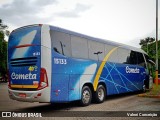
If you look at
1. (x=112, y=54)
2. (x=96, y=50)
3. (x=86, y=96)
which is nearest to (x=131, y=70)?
(x=112, y=54)

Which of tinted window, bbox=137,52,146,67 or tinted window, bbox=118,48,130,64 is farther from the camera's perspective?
tinted window, bbox=137,52,146,67

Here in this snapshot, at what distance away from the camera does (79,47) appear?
11.9 meters

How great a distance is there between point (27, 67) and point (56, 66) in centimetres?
115

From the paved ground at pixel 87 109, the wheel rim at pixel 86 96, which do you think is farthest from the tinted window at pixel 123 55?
the wheel rim at pixel 86 96

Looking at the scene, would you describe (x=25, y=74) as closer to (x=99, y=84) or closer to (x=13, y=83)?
(x=13, y=83)

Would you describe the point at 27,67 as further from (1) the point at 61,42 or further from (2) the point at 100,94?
(2) the point at 100,94

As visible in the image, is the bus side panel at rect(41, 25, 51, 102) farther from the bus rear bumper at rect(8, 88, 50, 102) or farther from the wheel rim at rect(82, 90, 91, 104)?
the wheel rim at rect(82, 90, 91, 104)

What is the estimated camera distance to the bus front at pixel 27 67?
9.64 metres

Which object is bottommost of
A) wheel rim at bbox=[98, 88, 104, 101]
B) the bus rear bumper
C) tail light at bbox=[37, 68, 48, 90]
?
wheel rim at bbox=[98, 88, 104, 101]

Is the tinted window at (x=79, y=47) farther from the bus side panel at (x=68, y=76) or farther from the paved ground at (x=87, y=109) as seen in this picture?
the paved ground at (x=87, y=109)

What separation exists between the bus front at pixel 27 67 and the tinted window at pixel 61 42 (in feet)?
2.05

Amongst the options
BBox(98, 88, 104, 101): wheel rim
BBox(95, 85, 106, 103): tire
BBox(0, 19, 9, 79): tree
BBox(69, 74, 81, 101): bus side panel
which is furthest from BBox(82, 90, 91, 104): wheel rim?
BBox(0, 19, 9, 79): tree

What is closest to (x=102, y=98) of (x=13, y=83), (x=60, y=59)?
(x=60, y=59)

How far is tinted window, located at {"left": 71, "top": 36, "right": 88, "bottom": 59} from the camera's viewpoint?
37.7ft
